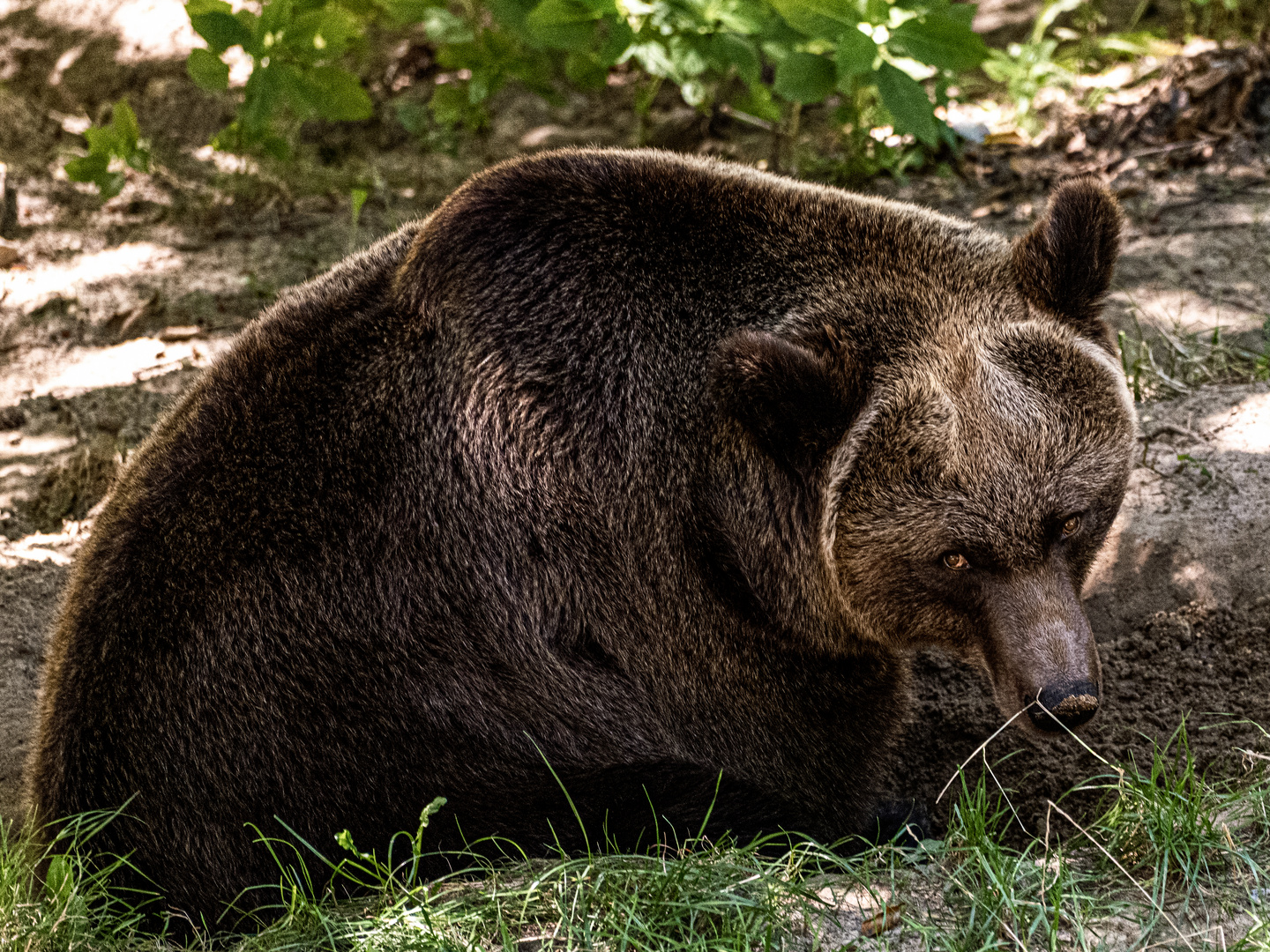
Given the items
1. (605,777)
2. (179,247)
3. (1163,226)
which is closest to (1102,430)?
(605,777)

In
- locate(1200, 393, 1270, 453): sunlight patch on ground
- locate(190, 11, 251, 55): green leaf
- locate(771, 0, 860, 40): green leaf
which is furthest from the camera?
locate(190, 11, 251, 55): green leaf

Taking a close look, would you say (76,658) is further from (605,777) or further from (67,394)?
(67,394)

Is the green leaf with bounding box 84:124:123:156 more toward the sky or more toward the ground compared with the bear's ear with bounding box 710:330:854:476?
more toward the ground

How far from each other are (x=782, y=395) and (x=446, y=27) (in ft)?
15.0

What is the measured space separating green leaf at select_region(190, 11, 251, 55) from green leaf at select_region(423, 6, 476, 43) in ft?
3.48

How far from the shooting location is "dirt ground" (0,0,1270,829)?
14.2ft

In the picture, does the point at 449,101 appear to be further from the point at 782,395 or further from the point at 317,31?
the point at 782,395

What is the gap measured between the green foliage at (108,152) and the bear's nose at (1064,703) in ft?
19.5

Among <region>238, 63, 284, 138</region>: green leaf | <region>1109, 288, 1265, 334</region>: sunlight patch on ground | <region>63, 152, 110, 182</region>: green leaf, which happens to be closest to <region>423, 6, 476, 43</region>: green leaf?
<region>238, 63, 284, 138</region>: green leaf

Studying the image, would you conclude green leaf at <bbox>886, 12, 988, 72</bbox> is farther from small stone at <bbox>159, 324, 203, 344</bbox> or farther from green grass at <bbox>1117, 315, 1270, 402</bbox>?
small stone at <bbox>159, 324, 203, 344</bbox>

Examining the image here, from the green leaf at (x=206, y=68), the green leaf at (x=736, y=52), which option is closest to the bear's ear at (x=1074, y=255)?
the green leaf at (x=736, y=52)

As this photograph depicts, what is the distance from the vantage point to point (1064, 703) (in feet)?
10.3

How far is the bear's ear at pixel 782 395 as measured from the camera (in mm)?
3014

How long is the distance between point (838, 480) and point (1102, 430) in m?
0.77
